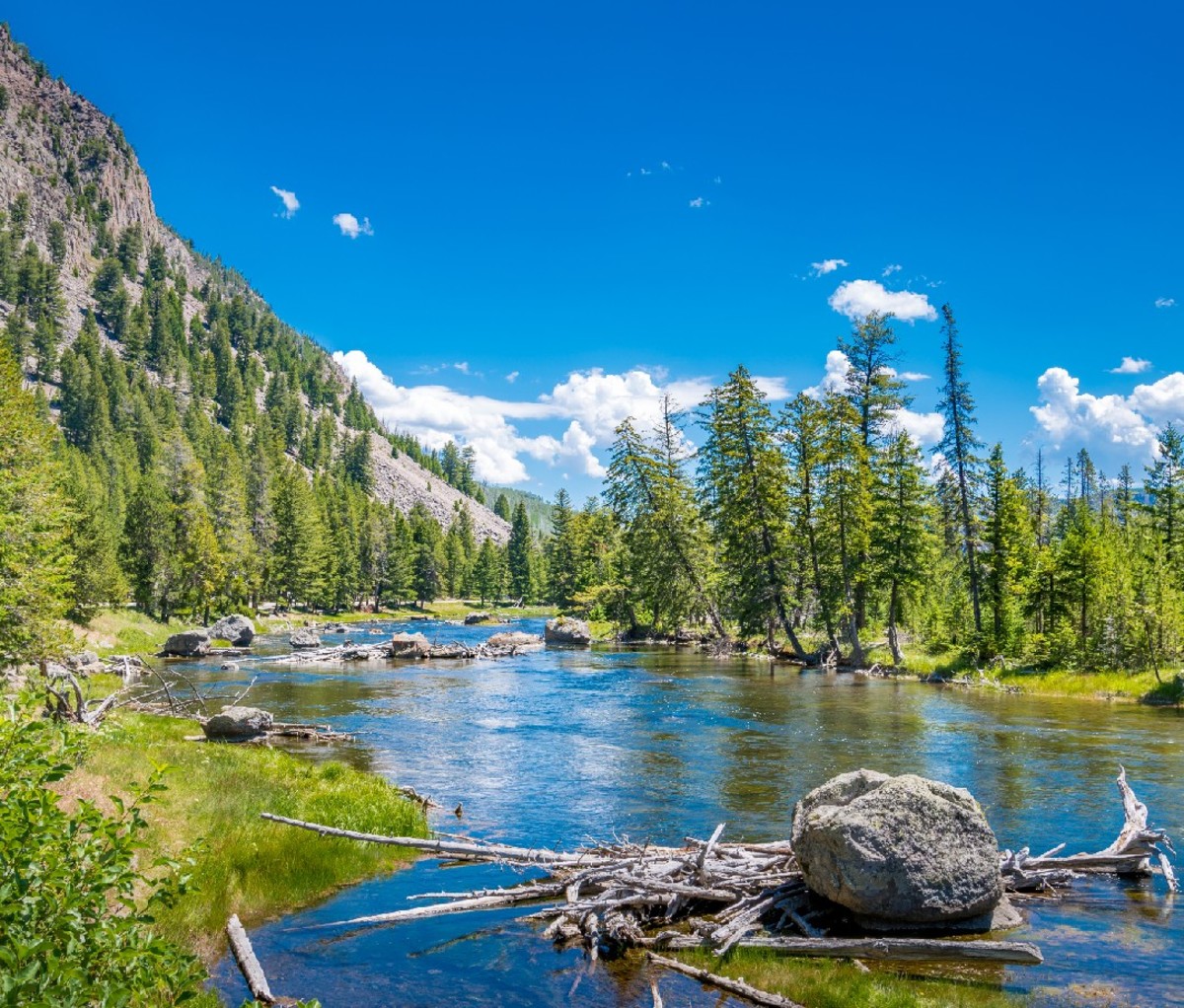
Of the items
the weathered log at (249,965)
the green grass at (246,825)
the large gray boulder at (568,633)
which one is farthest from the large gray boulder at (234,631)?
the weathered log at (249,965)

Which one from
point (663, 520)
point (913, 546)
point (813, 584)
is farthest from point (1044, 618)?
point (663, 520)

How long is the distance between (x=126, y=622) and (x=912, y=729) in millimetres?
55271

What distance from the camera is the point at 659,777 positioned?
20.1m

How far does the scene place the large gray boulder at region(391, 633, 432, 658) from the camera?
187 ft

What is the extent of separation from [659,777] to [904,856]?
10.4m

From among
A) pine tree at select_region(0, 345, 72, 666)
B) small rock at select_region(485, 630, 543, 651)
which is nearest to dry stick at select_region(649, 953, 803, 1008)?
pine tree at select_region(0, 345, 72, 666)

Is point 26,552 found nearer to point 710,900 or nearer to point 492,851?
point 492,851

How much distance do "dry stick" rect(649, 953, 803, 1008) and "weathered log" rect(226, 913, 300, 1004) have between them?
13.3ft

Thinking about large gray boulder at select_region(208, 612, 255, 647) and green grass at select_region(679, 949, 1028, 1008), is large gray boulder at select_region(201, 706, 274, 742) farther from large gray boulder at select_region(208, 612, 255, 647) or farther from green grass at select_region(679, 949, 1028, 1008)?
large gray boulder at select_region(208, 612, 255, 647)

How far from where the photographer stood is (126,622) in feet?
199

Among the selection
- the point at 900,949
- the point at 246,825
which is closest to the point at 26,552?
the point at 246,825

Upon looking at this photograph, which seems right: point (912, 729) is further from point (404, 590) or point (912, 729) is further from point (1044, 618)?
point (404, 590)

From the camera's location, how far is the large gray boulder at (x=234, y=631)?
60.4m

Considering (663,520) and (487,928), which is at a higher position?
(663,520)
